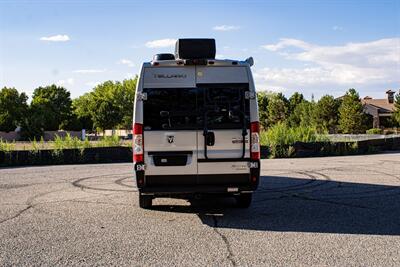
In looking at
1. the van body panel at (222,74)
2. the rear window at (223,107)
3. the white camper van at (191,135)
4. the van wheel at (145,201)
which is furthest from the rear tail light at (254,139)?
the van wheel at (145,201)

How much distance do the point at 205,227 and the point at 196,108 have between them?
193cm

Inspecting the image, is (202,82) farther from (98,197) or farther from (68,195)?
(68,195)

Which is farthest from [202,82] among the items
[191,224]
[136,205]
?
[136,205]

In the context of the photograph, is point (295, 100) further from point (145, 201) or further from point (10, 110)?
point (145, 201)

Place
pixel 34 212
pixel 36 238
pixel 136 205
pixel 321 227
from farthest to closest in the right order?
pixel 136 205, pixel 34 212, pixel 321 227, pixel 36 238

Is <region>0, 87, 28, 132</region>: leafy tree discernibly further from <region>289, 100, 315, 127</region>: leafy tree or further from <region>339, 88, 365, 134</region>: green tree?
<region>339, 88, 365, 134</region>: green tree

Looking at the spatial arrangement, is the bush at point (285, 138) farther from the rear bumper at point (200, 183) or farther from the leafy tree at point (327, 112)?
the leafy tree at point (327, 112)

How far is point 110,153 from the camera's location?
20.9 metres

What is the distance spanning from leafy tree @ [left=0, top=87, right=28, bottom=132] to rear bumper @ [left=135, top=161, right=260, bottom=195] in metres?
64.2

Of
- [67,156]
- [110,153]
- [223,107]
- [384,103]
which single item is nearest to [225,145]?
[223,107]

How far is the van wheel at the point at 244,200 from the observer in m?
8.56

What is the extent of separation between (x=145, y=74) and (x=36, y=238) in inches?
120

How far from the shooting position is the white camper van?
7.64 meters

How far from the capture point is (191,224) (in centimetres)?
742
